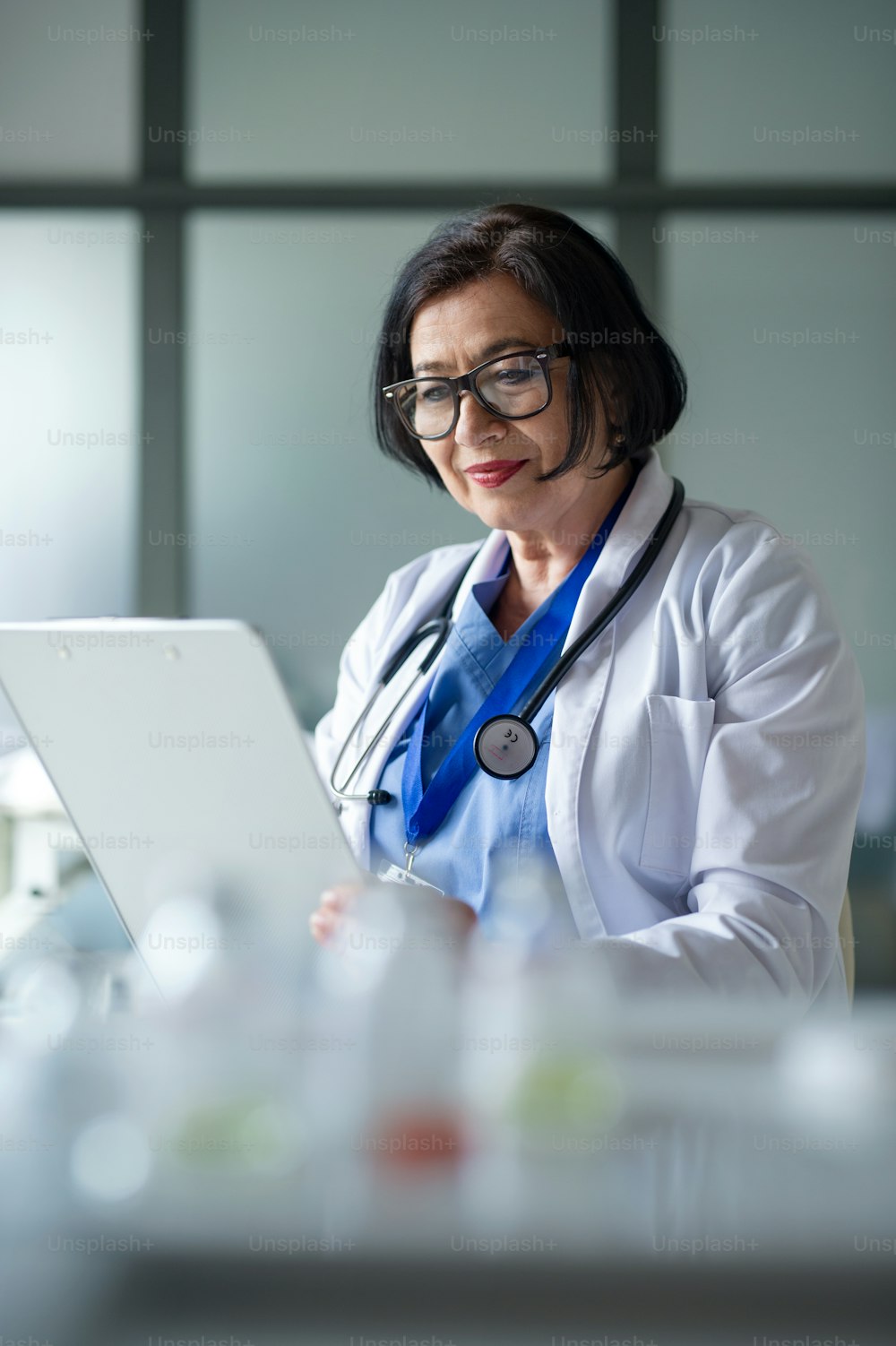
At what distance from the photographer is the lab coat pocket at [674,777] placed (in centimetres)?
118

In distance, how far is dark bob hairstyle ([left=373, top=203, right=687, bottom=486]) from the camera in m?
1.34

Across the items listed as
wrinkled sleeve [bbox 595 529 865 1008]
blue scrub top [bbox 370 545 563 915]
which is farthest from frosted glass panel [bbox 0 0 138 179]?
wrinkled sleeve [bbox 595 529 865 1008]

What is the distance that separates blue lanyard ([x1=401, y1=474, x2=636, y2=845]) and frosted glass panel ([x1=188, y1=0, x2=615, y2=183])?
1957 millimetres

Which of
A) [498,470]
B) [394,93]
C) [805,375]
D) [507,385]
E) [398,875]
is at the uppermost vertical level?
[394,93]

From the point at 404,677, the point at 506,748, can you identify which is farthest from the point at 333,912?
the point at 404,677

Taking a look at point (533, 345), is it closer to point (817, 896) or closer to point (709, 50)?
point (817, 896)

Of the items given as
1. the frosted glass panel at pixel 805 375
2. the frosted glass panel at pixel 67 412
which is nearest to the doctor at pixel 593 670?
the frosted glass panel at pixel 805 375

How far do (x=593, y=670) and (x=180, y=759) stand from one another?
24.4 inches

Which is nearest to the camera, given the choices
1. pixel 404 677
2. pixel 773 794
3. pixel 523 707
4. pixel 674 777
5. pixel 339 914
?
pixel 339 914

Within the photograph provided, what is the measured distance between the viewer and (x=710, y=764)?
114cm

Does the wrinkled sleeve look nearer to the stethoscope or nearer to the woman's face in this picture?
the stethoscope

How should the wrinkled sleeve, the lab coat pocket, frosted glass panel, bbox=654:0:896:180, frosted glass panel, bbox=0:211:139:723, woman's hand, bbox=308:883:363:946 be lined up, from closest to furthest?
woman's hand, bbox=308:883:363:946, the wrinkled sleeve, the lab coat pocket, frosted glass panel, bbox=654:0:896:180, frosted glass panel, bbox=0:211:139:723

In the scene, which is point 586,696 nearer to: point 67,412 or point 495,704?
point 495,704

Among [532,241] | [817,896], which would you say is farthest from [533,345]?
[817,896]
